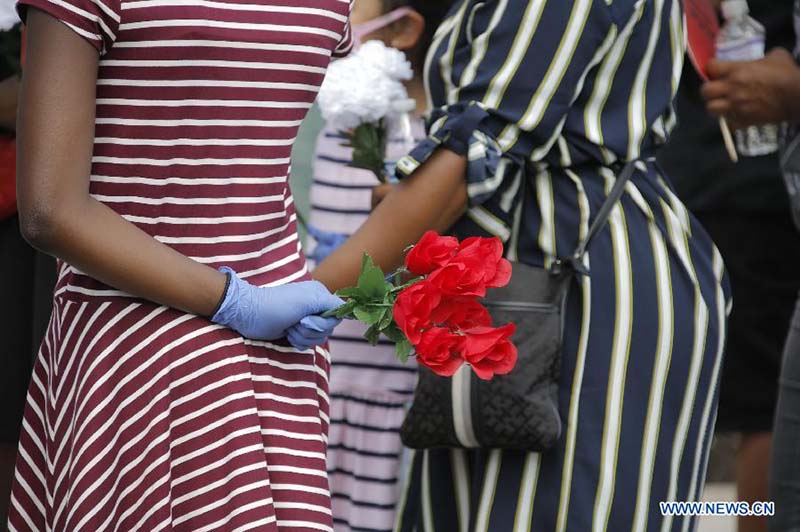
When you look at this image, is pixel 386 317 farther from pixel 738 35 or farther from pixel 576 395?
pixel 738 35

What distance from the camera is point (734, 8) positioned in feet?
11.0

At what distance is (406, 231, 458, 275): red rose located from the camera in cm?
186

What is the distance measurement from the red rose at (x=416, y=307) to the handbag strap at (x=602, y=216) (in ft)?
2.32

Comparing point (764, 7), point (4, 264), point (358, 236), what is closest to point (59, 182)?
point (358, 236)

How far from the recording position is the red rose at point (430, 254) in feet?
6.11

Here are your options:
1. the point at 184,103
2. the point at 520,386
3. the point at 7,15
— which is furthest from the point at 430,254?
the point at 7,15

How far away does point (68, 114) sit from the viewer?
178 cm

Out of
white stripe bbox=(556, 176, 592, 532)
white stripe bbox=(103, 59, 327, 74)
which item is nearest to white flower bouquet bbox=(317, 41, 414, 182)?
white stripe bbox=(556, 176, 592, 532)

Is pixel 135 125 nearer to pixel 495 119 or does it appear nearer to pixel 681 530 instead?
pixel 495 119

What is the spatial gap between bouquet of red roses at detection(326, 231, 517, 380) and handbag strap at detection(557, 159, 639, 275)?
23.7 inches

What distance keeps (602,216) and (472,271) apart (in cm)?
74

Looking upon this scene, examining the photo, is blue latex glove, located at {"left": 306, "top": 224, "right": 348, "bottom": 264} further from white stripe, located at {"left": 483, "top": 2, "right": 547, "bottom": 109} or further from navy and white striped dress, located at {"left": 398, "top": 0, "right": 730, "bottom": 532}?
white stripe, located at {"left": 483, "top": 2, "right": 547, "bottom": 109}

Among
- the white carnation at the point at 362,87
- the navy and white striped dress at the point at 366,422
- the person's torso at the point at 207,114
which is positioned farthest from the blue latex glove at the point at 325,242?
the person's torso at the point at 207,114

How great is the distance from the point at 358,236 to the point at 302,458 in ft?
2.08
